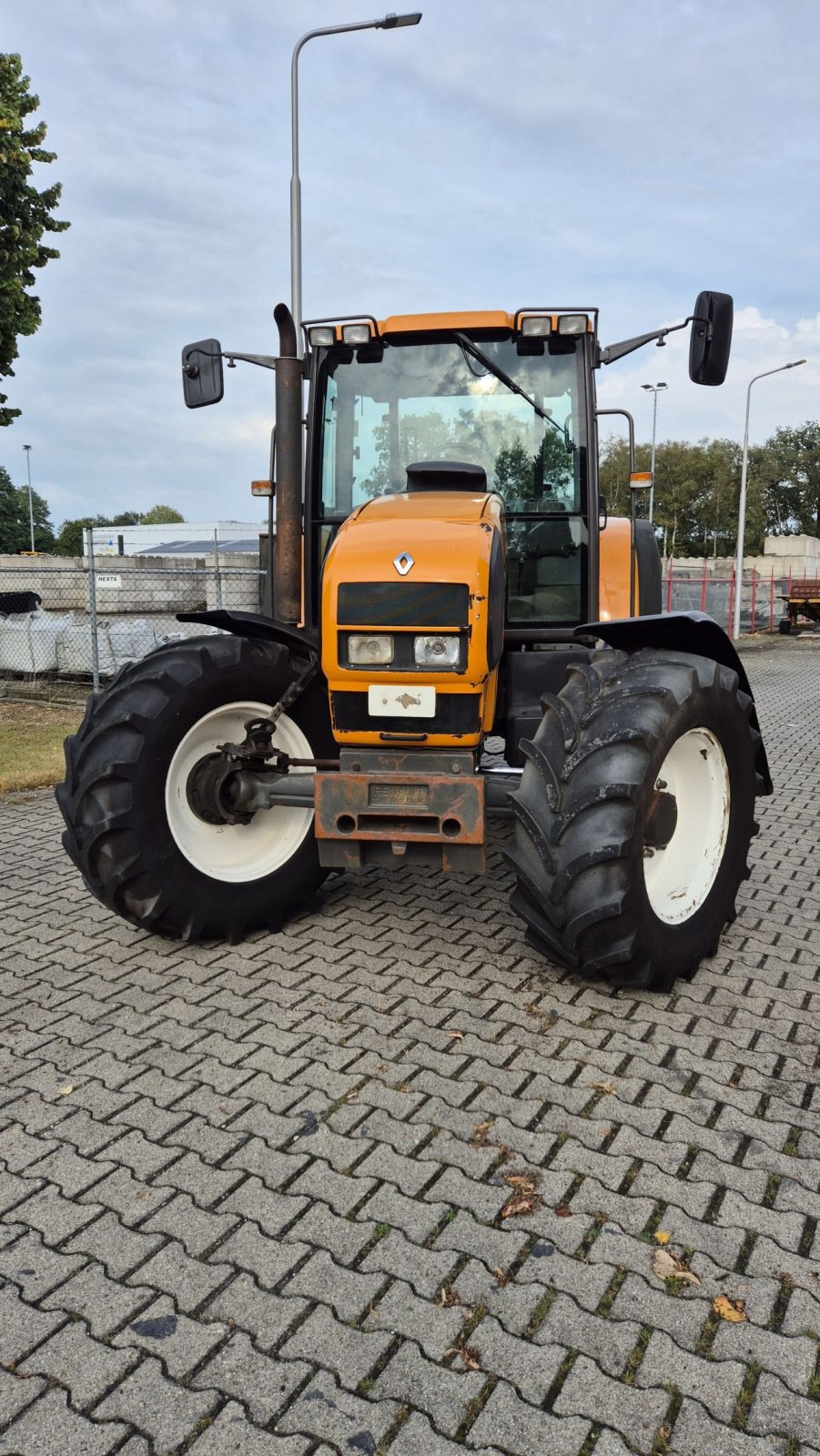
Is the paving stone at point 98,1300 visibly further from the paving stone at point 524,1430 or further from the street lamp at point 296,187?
the street lamp at point 296,187

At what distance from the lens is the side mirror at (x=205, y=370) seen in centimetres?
457

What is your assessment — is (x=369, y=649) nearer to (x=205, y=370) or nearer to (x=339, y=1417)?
(x=205, y=370)

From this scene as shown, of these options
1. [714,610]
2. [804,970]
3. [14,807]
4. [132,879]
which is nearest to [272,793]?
[132,879]

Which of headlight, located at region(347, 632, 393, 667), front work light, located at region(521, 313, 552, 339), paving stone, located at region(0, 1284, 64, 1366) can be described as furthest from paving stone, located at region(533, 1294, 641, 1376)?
front work light, located at region(521, 313, 552, 339)

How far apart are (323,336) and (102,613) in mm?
10312

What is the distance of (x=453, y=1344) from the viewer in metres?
2.23

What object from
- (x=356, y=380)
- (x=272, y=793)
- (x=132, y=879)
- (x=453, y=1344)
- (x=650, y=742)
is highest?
(x=356, y=380)

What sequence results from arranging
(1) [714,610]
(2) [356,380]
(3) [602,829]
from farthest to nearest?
(1) [714,610] → (2) [356,380] → (3) [602,829]

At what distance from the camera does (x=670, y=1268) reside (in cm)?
247

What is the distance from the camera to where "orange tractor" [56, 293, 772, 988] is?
372 cm

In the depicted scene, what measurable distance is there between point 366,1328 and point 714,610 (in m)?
28.0

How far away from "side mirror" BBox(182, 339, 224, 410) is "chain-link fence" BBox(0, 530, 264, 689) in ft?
18.3

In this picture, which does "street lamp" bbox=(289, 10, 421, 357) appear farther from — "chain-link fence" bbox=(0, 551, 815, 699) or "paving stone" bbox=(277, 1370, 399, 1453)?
"paving stone" bbox=(277, 1370, 399, 1453)

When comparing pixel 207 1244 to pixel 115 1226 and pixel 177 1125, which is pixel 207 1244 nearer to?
pixel 115 1226
